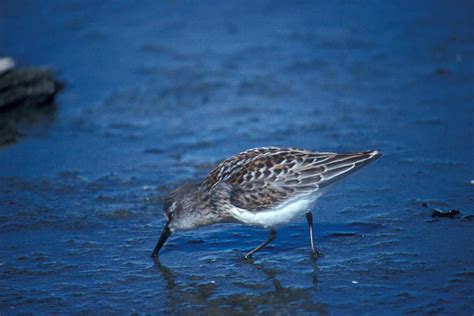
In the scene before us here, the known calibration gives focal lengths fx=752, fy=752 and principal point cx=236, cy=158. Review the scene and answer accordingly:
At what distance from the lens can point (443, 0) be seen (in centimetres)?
1571

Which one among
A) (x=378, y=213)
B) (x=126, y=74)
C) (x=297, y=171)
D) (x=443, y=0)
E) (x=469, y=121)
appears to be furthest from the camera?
(x=443, y=0)

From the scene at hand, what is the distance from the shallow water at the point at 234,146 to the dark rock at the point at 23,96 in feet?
1.27

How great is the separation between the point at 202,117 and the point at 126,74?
2.54 m

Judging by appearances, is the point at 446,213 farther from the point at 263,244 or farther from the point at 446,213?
the point at 263,244

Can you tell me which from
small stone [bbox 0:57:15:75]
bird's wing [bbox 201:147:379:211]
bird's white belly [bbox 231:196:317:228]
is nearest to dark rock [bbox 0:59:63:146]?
small stone [bbox 0:57:15:75]

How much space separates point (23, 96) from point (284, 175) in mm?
6499

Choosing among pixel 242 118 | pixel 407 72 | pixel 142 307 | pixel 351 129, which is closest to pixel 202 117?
pixel 242 118

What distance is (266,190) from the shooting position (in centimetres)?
812

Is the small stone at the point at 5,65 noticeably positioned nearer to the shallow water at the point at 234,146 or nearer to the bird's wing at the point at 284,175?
the shallow water at the point at 234,146

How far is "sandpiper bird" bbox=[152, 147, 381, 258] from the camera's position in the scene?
8.11 meters

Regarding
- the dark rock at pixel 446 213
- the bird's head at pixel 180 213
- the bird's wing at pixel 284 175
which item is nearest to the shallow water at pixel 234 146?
the dark rock at pixel 446 213

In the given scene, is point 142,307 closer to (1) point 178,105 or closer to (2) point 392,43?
(1) point 178,105

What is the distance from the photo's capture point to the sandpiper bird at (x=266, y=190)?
8.11 m

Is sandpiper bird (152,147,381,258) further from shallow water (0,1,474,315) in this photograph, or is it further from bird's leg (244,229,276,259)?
shallow water (0,1,474,315)
